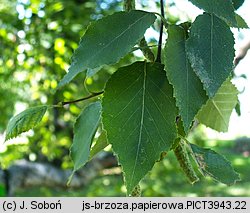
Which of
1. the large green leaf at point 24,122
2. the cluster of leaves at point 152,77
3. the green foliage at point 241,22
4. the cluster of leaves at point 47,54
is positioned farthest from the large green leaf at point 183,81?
the cluster of leaves at point 47,54

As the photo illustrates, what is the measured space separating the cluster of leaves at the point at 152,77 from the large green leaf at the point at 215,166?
136mm

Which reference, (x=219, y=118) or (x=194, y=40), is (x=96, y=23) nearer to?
(x=194, y=40)

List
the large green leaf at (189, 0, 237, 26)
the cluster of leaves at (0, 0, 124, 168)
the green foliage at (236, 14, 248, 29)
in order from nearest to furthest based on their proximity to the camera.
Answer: the large green leaf at (189, 0, 237, 26)
the green foliage at (236, 14, 248, 29)
the cluster of leaves at (0, 0, 124, 168)

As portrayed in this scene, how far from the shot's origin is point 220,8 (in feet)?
1.60

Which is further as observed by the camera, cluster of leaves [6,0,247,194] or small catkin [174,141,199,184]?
small catkin [174,141,199,184]

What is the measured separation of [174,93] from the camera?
0.49m

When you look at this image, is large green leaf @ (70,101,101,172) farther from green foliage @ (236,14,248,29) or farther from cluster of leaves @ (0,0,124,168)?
cluster of leaves @ (0,0,124,168)

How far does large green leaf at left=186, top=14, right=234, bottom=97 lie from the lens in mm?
486

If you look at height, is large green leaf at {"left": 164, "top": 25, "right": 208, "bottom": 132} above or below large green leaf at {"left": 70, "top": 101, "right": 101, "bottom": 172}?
above

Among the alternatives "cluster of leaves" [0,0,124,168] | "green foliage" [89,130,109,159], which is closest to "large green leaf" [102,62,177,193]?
"green foliage" [89,130,109,159]

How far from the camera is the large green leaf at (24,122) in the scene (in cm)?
66

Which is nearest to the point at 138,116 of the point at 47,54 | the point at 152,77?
the point at 152,77

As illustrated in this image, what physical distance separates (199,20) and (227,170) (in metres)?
0.24

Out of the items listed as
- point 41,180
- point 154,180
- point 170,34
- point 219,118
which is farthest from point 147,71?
point 154,180
